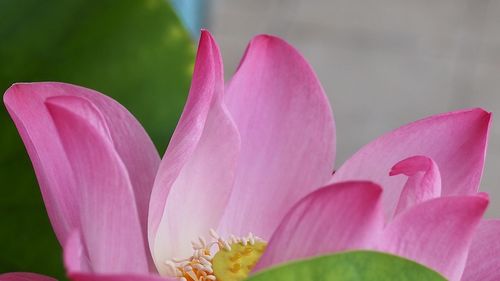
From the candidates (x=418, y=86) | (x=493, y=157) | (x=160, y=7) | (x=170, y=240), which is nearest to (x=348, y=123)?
(x=418, y=86)

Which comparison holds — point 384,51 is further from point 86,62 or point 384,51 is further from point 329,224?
point 329,224

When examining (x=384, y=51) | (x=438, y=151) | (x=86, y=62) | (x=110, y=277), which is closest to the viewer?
(x=110, y=277)

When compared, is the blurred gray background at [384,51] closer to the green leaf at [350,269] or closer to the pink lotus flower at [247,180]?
the pink lotus flower at [247,180]

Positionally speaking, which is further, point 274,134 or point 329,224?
point 274,134

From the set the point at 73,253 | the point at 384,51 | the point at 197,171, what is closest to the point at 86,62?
the point at 197,171

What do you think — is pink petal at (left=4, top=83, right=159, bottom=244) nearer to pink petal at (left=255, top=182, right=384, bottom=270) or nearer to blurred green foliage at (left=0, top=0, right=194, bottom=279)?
pink petal at (left=255, top=182, right=384, bottom=270)

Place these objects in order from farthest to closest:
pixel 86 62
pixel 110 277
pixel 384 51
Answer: pixel 384 51 → pixel 86 62 → pixel 110 277

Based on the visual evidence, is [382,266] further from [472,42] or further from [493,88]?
[472,42]

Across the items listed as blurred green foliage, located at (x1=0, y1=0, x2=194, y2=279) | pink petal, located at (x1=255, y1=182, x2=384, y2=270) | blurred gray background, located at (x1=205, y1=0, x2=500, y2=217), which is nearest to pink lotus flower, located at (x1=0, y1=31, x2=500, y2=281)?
pink petal, located at (x1=255, y1=182, x2=384, y2=270)

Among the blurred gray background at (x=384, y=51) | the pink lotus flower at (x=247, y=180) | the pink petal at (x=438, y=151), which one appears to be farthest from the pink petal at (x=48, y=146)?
the blurred gray background at (x=384, y=51)
